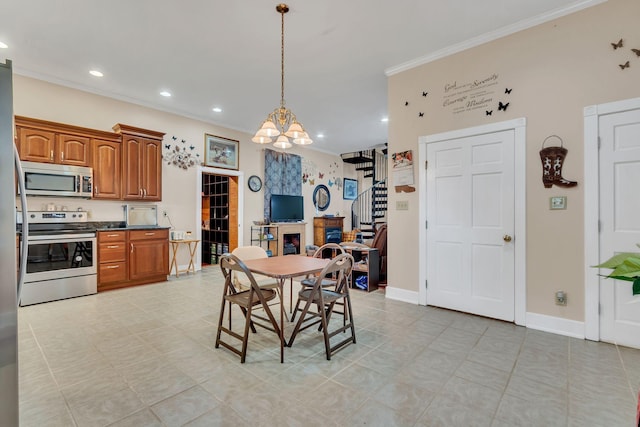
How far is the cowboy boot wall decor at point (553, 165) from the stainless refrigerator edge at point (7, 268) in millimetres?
3887

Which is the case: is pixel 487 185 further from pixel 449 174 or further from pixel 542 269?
pixel 542 269

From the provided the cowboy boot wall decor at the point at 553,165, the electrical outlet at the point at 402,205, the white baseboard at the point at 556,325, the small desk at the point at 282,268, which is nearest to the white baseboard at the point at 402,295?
the electrical outlet at the point at 402,205

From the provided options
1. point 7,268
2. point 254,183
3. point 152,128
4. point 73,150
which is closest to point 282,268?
point 7,268

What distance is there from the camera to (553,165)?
2875 millimetres

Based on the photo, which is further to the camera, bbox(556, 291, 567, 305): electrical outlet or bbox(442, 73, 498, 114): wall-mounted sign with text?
bbox(442, 73, 498, 114): wall-mounted sign with text

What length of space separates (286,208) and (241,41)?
14.9 ft

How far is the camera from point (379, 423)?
65.9 inches

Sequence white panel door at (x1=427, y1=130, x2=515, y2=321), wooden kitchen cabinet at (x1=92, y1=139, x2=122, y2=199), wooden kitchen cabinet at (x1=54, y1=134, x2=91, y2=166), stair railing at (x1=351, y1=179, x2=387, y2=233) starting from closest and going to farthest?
white panel door at (x1=427, y1=130, x2=515, y2=321) → wooden kitchen cabinet at (x1=54, y1=134, x2=91, y2=166) → wooden kitchen cabinet at (x1=92, y1=139, x2=122, y2=199) → stair railing at (x1=351, y1=179, x2=387, y2=233)

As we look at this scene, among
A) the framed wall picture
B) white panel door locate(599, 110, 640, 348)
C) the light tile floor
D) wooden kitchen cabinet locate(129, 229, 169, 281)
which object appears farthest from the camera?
the framed wall picture

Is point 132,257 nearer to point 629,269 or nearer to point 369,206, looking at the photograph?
point 629,269

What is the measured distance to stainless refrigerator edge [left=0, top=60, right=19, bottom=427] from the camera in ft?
4.02

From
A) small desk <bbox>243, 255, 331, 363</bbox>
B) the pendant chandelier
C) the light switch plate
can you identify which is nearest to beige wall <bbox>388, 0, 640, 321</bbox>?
the light switch plate

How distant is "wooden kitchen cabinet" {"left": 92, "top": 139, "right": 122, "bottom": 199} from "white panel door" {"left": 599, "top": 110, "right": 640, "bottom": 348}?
6.08m

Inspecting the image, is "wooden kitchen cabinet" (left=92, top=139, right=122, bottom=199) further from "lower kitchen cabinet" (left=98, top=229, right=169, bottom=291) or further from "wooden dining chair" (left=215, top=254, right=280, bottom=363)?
"wooden dining chair" (left=215, top=254, right=280, bottom=363)
